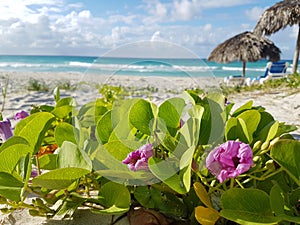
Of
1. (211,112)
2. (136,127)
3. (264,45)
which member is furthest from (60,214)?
(264,45)

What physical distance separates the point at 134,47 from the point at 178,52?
0.09 meters

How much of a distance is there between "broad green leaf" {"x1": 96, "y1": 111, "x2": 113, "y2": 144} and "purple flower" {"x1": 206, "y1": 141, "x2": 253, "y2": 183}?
0.25m

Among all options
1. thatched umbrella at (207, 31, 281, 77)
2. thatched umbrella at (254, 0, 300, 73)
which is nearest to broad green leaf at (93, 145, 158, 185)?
thatched umbrella at (254, 0, 300, 73)

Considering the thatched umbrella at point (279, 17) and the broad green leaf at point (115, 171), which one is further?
the thatched umbrella at point (279, 17)

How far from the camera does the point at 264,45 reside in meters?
12.3

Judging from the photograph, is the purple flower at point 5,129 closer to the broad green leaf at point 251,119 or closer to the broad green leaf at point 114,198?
the broad green leaf at point 114,198

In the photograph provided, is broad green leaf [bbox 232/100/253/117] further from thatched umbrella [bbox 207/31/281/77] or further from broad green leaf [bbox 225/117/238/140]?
thatched umbrella [bbox 207/31/281/77]

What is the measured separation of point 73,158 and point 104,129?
0.11m

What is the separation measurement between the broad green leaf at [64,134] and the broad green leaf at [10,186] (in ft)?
0.54

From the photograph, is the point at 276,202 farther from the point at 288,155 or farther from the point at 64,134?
the point at 64,134

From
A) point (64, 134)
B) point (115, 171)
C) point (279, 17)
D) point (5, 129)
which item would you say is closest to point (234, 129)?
point (115, 171)

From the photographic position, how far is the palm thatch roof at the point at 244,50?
38.8 ft

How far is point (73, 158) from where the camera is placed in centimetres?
61

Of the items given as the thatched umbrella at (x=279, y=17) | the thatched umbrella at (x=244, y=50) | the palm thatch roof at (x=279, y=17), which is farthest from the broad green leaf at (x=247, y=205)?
the thatched umbrella at (x=244, y=50)
